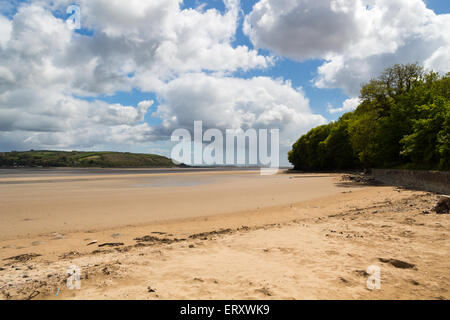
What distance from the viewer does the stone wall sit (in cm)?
1601

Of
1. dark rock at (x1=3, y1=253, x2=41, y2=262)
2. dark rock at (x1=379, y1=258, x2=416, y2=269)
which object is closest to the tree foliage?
dark rock at (x1=379, y1=258, x2=416, y2=269)

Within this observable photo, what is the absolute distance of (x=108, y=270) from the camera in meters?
5.16

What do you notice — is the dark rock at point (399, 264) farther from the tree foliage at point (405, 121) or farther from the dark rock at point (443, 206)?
the tree foliage at point (405, 121)

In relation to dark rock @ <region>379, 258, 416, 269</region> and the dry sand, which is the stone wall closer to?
the dry sand

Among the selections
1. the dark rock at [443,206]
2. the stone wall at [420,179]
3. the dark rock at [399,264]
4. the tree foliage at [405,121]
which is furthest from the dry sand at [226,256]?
the tree foliage at [405,121]

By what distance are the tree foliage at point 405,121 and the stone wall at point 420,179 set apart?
83cm

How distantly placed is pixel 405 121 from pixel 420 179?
9937mm

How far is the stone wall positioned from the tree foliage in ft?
2.73

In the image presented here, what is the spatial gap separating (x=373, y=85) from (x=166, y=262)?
38.4 metres

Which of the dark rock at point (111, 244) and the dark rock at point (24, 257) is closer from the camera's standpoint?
the dark rock at point (24, 257)

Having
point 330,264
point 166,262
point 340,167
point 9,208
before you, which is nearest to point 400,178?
point 330,264

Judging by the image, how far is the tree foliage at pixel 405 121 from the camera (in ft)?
63.9

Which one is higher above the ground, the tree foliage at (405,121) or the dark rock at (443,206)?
the tree foliage at (405,121)

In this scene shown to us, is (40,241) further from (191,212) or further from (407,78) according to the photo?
(407,78)
